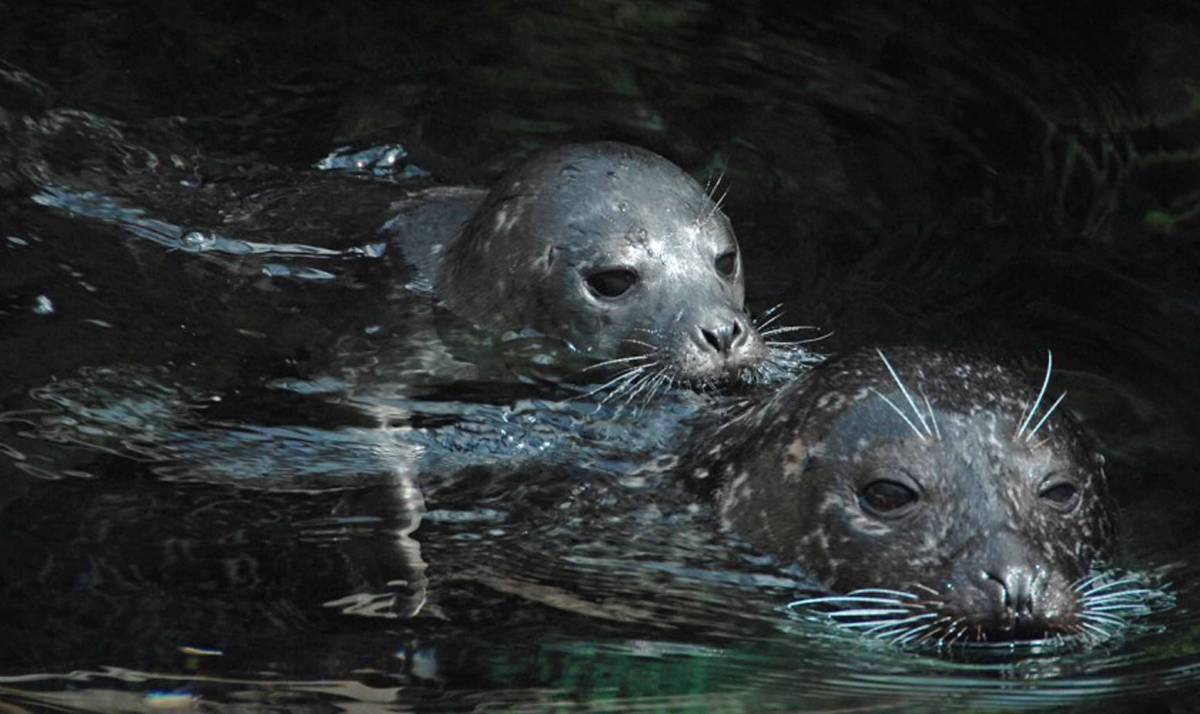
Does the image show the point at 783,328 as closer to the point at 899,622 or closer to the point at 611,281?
the point at 611,281

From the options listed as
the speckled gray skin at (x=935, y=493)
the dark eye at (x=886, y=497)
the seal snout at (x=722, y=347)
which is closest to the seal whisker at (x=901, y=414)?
the speckled gray skin at (x=935, y=493)

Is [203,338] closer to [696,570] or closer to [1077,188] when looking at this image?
[696,570]

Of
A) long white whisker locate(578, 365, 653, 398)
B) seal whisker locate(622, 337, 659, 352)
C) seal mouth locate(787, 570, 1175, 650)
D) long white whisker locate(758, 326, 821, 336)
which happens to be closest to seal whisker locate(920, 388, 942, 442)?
seal mouth locate(787, 570, 1175, 650)

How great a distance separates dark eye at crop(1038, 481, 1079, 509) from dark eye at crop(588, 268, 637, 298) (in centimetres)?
215

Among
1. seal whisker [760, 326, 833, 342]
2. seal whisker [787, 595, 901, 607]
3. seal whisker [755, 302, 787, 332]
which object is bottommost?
seal whisker [787, 595, 901, 607]

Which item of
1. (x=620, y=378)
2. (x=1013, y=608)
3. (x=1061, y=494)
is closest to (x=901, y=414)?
(x=1061, y=494)

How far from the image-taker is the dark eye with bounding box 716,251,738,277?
7188 mm

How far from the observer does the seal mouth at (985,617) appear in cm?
483

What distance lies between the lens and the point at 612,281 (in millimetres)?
6969

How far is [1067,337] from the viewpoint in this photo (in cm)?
714

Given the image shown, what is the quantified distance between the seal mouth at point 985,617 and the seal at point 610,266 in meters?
1.58

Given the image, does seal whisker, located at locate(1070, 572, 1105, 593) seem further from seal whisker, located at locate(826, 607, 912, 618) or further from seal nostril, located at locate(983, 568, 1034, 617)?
seal whisker, located at locate(826, 607, 912, 618)

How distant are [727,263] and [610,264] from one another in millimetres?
530

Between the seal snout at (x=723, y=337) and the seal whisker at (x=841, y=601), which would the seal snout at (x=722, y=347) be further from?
the seal whisker at (x=841, y=601)
